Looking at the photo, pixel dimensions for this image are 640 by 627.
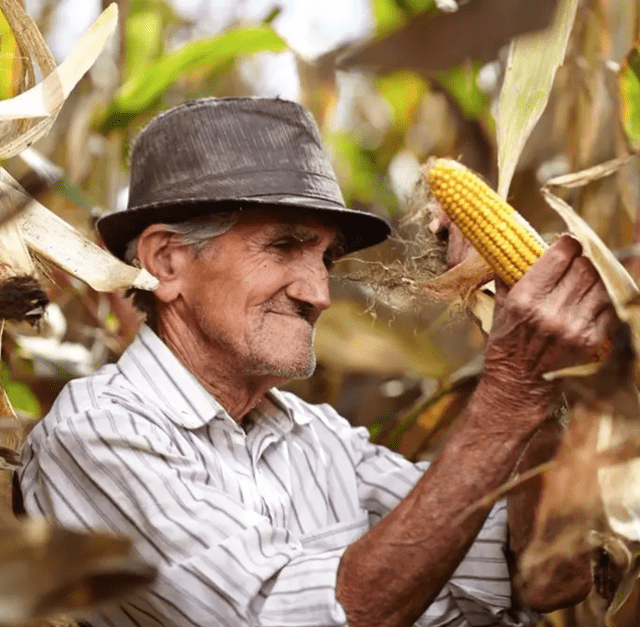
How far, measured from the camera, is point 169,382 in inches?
52.2

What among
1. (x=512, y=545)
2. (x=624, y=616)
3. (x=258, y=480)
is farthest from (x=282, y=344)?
(x=624, y=616)

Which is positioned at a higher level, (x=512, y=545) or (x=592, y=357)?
(x=592, y=357)

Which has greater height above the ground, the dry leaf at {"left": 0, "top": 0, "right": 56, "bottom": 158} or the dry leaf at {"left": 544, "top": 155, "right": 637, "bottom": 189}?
the dry leaf at {"left": 0, "top": 0, "right": 56, "bottom": 158}

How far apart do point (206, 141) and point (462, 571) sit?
0.69m

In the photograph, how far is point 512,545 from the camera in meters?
1.37

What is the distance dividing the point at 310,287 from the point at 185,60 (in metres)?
0.64

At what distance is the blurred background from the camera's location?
1.60 meters

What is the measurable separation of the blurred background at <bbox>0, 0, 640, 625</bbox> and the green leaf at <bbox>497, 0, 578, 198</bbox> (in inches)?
7.4

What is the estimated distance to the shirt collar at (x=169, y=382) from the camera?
51.0 inches

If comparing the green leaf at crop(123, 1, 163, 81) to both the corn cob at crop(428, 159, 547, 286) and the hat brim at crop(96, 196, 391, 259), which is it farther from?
the corn cob at crop(428, 159, 547, 286)

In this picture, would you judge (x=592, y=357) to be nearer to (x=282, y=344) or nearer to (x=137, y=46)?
(x=282, y=344)

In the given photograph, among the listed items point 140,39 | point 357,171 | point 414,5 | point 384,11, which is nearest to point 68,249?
point 414,5

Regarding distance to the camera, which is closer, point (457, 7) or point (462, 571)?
point (457, 7)

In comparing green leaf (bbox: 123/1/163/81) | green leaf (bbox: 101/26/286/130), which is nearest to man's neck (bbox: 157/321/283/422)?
green leaf (bbox: 101/26/286/130)
